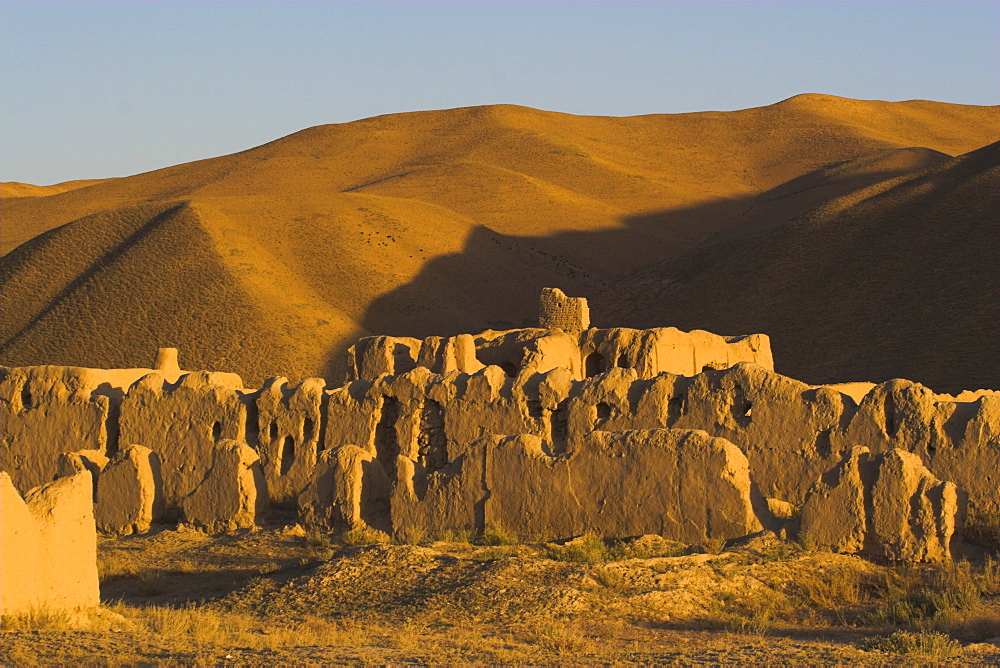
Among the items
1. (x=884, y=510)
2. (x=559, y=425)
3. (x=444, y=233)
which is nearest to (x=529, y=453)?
(x=559, y=425)

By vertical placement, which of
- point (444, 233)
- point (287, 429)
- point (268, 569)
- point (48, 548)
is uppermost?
point (444, 233)

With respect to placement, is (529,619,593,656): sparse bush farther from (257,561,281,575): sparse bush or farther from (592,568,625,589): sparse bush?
(257,561,281,575): sparse bush

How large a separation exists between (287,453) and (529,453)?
4787mm

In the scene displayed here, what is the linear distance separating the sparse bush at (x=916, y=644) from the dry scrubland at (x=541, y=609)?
0.02 metres

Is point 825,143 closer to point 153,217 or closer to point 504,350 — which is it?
point 153,217

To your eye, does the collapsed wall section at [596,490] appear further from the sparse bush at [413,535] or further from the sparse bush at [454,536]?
the sparse bush at [454,536]

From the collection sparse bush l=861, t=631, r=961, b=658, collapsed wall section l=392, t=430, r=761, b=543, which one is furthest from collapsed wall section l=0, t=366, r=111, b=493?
sparse bush l=861, t=631, r=961, b=658

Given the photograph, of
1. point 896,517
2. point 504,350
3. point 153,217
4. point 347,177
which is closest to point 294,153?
point 347,177

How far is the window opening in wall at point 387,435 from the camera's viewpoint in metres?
16.6

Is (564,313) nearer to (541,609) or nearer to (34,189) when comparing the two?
(541,609)

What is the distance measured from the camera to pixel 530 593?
1058 cm

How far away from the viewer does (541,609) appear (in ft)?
33.7

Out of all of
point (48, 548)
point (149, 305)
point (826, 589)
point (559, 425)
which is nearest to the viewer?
point (48, 548)

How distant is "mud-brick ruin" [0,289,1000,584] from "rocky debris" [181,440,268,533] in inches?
0.8
